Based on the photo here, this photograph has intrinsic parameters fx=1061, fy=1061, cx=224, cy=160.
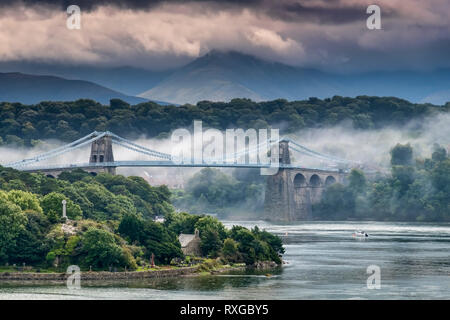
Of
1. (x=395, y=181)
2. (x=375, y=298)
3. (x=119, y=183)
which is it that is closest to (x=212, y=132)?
(x=395, y=181)

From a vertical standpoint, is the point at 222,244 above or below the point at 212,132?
below

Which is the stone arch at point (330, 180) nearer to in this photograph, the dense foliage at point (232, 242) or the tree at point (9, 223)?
the dense foliage at point (232, 242)

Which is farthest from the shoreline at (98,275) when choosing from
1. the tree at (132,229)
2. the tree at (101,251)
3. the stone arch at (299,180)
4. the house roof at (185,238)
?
the stone arch at (299,180)

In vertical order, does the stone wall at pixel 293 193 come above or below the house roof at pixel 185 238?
above

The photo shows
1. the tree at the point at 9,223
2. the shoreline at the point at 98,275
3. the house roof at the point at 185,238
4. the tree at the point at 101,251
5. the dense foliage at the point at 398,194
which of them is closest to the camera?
the shoreline at the point at 98,275

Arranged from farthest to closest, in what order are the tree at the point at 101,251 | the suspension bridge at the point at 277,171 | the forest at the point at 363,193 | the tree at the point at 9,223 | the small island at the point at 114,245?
the suspension bridge at the point at 277,171, the forest at the point at 363,193, the tree at the point at 9,223, the small island at the point at 114,245, the tree at the point at 101,251

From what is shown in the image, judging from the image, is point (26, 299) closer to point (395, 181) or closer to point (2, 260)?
point (2, 260)
